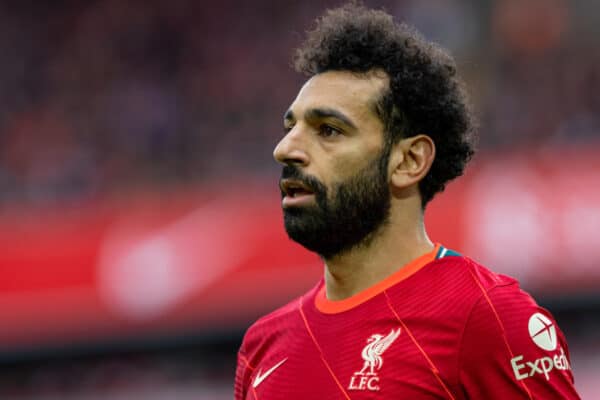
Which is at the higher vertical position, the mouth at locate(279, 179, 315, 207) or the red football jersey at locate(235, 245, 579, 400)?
the mouth at locate(279, 179, 315, 207)

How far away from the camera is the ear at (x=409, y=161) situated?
3.13 meters

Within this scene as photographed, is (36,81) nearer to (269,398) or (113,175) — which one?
(113,175)

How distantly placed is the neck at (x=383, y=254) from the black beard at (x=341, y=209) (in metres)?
0.05

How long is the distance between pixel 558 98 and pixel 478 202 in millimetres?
2184

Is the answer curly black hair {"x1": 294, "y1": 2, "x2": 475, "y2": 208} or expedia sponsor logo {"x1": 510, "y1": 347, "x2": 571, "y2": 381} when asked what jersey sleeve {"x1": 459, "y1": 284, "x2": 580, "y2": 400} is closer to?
expedia sponsor logo {"x1": 510, "y1": 347, "x2": 571, "y2": 381}

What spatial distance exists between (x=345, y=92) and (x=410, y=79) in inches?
8.1

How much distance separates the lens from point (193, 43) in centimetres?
1364

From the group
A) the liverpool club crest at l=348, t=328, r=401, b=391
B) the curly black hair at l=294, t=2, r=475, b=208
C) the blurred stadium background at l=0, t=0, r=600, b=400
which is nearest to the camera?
the liverpool club crest at l=348, t=328, r=401, b=391

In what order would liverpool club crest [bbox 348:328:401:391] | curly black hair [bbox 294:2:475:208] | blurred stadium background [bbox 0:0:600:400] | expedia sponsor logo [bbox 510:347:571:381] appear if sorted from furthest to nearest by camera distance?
1. blurred stadium background [bbox 0:0:600:400]
2. curly black hair [bbox 294:2:475:208]
3. liverpool club crest [bbox 348:328:401:391]
4. expedia sponsor logo [bbox 510:347:571:381]

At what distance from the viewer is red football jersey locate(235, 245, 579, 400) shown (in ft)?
9.00

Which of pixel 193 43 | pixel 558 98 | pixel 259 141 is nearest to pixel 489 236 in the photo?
pixel 558 98

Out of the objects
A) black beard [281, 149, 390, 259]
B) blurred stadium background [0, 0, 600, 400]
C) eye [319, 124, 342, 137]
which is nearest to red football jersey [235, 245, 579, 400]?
black beard [281, 149, 390, 259]

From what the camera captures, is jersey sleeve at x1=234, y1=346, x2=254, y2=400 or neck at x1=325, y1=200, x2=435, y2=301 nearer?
neck at x1=325, y1=200, x2=435, y2=301

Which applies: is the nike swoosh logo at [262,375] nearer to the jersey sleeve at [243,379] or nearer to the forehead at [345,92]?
the jersey sleeve at [243,379]
